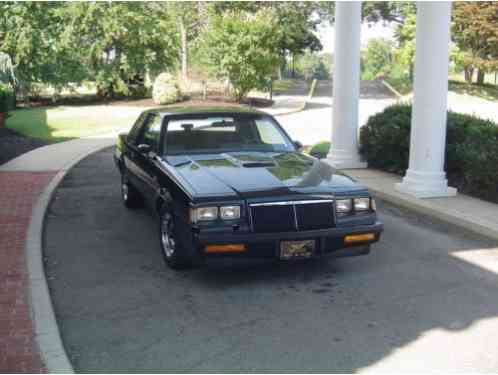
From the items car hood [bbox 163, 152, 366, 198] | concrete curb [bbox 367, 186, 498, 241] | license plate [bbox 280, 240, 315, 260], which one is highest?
car hood [bbox 163, 152, 366, 198]

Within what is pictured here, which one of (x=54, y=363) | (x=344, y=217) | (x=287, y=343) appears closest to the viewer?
(x=54, y=363)

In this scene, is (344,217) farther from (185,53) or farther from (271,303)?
(185,53)

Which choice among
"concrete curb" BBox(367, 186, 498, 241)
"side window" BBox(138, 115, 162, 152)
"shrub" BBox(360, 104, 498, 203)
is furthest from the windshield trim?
"shrub" BBox(360, 104, 498, 203)

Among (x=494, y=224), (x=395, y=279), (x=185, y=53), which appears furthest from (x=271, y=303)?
(x=185, y=53)

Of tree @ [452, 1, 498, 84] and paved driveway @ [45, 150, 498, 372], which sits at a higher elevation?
tree @ [452, 1, 498, 84]

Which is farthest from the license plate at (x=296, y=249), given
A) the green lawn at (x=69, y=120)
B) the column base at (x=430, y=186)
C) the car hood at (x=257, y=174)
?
the green lawn at (x=69, y=120)

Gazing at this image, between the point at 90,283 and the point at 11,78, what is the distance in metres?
24.9

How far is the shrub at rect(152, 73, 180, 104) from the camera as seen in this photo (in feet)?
94.5

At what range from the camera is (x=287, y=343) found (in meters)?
4.41

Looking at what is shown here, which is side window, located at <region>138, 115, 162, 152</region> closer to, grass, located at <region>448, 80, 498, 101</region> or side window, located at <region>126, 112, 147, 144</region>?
side window, located at <region>126, 112, 147, 144</region>

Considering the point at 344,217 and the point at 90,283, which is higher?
the point at 344,217

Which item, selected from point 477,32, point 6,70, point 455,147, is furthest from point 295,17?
point 455,147

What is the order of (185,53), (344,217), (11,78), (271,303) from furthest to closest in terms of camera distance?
1. (185,53)
2. (11,78)
3. (344,217)
4. (271,303)

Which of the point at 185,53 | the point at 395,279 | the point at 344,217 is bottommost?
the point at 395,279
